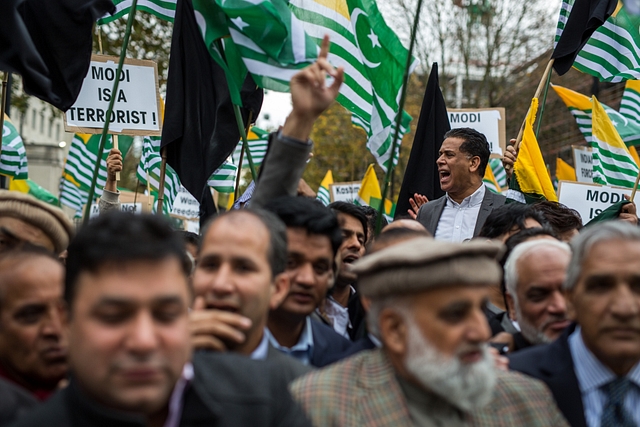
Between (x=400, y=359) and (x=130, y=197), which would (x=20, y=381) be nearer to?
(x=400, y=359)

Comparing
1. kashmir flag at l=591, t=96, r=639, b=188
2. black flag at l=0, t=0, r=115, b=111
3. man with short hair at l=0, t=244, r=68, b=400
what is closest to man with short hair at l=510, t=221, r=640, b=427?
man with short hair at l=0, t=244, r=68, b=400

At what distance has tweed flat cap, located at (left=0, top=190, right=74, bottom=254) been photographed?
4.08m

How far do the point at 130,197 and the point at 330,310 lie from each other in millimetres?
9292

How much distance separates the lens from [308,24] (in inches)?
242

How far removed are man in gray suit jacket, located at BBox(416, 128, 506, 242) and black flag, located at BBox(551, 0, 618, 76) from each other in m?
0.93

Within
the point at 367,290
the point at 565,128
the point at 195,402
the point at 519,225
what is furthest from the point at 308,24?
the point at 565,128

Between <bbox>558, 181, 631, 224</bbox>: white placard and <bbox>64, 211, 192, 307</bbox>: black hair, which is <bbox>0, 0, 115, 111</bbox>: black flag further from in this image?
<bbox>558, 181, 631, 224</bbox>: white placard


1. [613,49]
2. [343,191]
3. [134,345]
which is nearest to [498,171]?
[343,191]

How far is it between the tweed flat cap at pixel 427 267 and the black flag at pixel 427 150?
5.05 meters

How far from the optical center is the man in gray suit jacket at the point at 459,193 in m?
7.50

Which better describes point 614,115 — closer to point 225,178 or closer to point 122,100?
point 225,178

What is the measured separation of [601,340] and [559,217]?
302cm

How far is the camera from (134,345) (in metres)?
2.41

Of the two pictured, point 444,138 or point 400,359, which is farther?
point 444,138
